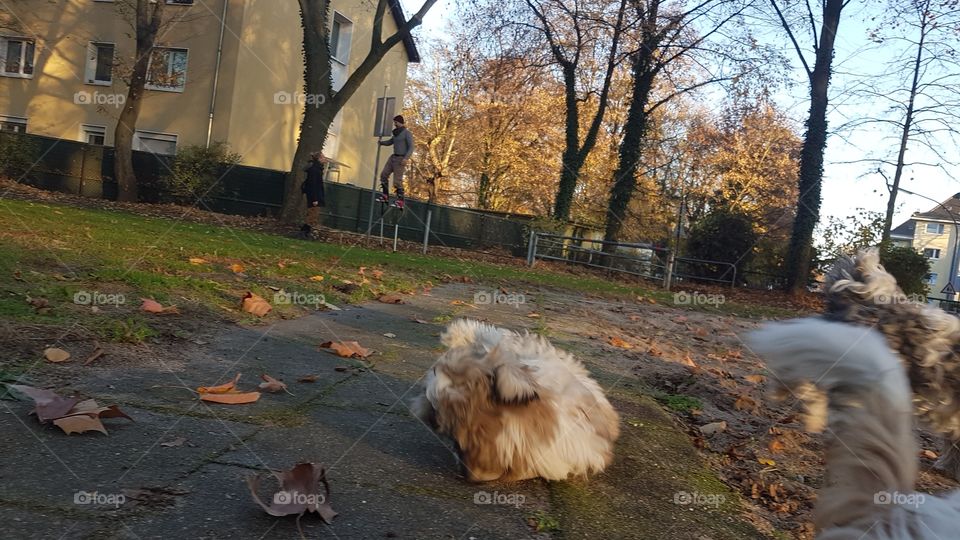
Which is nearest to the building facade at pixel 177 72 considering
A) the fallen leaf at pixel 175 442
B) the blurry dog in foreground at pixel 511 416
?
the blurry dog in foreground at pixel 511 416

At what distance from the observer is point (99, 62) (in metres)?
27.8

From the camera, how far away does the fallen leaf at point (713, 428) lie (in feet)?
13.0

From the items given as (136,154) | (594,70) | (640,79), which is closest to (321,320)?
(136,154)

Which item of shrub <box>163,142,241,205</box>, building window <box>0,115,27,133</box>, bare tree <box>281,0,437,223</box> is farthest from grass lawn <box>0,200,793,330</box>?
building window <box>0,115,27,133</box>

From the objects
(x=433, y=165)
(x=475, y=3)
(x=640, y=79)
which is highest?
(x=475, y=3)

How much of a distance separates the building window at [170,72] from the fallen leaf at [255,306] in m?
23.6

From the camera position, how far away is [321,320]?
5746mm

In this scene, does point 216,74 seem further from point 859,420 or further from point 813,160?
point 859,420

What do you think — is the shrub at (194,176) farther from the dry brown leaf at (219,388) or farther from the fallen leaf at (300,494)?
the fallen leaf at (300,494)

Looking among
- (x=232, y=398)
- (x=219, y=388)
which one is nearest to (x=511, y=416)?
(x=232, y=398)

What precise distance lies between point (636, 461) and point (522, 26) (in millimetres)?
25087

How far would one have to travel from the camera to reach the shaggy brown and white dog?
4148 mm

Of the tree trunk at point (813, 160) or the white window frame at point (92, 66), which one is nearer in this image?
the tree trunk at point (813, 160)

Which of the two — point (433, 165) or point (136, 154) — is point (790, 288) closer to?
point (136, 154)
